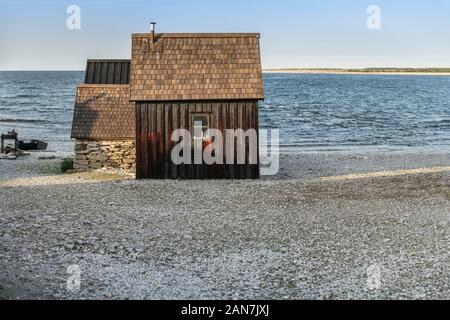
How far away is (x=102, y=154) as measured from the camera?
26.3m

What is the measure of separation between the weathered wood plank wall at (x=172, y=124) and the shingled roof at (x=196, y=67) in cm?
33

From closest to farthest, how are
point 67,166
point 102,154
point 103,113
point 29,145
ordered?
point 102,154 → point 103,113 → point 67,166 → point 29,145

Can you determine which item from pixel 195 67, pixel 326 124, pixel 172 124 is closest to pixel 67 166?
pixel 172 124

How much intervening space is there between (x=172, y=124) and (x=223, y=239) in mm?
9505

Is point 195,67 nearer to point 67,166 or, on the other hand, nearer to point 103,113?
point 103,113

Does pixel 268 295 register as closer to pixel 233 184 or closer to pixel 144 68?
pixel 233 184

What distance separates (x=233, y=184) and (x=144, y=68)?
5.86 meters

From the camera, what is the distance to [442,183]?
77.0ft

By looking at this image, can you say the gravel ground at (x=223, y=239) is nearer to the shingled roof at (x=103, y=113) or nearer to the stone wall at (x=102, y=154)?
the stone wall at (x=102, y=154)

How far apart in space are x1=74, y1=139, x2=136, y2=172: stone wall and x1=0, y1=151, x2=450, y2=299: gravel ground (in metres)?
3.53

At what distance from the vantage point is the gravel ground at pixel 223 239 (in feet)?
37.4

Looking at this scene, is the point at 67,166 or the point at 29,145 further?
the point at 29,145

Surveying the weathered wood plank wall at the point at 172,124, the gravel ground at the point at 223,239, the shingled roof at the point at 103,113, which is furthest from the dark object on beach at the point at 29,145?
the weathered wood plank wall at the point at 172,124
